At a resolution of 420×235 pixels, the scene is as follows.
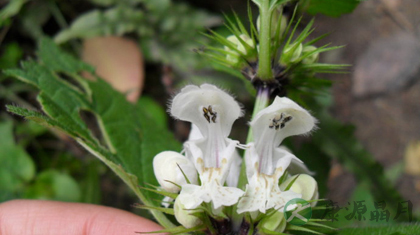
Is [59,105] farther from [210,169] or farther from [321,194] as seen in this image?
[321,194]

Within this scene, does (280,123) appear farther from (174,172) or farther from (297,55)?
(174,172)

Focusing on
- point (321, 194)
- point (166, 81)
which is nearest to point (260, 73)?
point (321, 194)

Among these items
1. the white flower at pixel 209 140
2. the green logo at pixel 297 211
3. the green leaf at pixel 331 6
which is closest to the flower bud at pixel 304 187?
the green logo at pixel 297 211

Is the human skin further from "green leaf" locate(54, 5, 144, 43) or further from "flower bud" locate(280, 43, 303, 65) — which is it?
"green leaf" locate(54, 5, 144, 43)

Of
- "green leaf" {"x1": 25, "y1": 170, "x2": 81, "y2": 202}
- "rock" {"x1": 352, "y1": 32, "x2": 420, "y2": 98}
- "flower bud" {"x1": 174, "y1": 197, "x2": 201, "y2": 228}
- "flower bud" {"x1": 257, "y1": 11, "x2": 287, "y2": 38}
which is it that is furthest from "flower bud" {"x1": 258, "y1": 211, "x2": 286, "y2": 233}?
"rock" {"x1": 352, "y1": 32, "x2": 420, "y2": 98}

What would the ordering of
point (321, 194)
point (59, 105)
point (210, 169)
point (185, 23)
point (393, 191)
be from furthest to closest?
point (185, 23) → point (393, 191) → point (321, 194) → point (59, 105) → point (210, 169)
